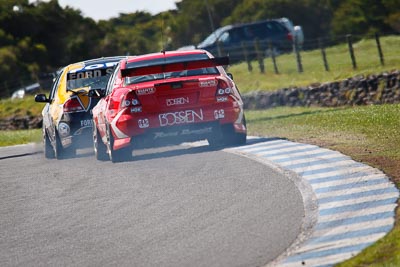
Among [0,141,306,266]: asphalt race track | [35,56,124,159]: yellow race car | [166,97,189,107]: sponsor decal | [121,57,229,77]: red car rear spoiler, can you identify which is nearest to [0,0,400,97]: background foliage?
[35,56,124,159]: yellow race car

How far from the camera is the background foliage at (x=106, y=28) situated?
56.6 meters

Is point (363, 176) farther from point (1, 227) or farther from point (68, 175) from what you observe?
point (68, 175)

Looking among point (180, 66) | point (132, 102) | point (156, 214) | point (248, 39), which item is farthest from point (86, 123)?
point (248, 39)

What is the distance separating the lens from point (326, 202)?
1073 centimetres

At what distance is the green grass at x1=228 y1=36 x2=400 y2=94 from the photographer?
28.8m

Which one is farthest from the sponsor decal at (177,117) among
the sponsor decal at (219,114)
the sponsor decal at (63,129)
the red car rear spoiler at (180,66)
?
the sponsor decal at (63,129)

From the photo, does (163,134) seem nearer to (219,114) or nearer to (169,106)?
(169,106)

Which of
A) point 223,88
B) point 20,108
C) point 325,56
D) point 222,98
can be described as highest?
point 223,88

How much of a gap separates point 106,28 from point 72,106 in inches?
1996

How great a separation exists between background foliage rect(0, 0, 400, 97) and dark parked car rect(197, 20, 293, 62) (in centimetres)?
750

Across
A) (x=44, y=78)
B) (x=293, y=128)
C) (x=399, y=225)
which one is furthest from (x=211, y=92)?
(x=44, y=78)

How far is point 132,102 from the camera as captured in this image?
1623cm

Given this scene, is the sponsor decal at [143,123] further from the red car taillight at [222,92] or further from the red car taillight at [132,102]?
the red car taillight at [222,92]

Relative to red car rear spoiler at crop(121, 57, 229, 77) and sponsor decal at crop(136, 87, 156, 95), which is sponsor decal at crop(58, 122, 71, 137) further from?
sponsor decal at crop(136, 87, 156, 95)
